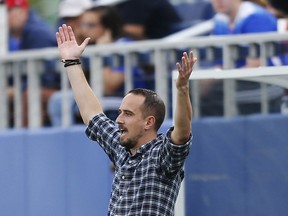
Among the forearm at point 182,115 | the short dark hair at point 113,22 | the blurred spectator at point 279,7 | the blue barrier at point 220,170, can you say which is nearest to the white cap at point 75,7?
the short dark hair at point 113,22

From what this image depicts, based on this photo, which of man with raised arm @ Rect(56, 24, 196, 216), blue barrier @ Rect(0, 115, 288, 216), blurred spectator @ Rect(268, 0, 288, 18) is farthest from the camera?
blurred spectator @ Rect(268, 0, 288, 18)

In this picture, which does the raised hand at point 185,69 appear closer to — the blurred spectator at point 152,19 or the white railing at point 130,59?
the white railing at point 130,59

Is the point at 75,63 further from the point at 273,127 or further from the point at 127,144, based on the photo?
the point at 273,127

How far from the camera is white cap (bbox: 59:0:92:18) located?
32.7 ft

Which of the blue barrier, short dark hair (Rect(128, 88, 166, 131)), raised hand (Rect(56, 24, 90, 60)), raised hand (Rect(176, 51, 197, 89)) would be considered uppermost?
raised hand (Rect(56, 24, 90, 60))

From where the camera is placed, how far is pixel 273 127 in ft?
24.1

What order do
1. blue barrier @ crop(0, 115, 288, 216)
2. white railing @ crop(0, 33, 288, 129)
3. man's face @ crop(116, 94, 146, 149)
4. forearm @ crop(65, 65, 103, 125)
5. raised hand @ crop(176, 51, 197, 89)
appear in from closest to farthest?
raised hand @ crop(176, 51, 197, 89) → man's face @ crop(116, 94, 146, 149) → forearm @ crop(65, 65, 103, 125) → blue barrier @ crop(0, 115, 288, 216) → white railing @ crop(0, 33, 288, 129)

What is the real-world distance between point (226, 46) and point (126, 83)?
942 mm

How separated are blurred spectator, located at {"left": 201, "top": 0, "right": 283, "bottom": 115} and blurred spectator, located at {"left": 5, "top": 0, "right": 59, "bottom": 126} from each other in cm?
Result: 140

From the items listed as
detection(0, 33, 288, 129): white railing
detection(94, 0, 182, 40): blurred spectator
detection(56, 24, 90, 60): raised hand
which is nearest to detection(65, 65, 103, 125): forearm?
detection(56, 24, 90, 60): raised hand

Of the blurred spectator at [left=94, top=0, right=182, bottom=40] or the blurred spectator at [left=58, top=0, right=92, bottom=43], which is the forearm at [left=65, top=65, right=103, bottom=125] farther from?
the blurred spectator at [left=58, top=0, right=92, bottom=43]

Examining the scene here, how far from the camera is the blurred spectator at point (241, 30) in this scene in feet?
25.1

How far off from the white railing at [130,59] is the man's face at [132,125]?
6.01ft

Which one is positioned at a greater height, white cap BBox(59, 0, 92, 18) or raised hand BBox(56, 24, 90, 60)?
white cap BBox(59, 0, 92, 18)
